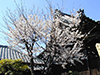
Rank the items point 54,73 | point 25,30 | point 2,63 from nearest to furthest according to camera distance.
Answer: point 2,63, point 25,30, point 54,73

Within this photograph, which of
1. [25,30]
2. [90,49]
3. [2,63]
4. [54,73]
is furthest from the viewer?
[54,73]

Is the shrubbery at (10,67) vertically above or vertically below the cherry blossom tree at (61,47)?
below

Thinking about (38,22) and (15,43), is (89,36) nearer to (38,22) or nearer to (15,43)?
(38,22)

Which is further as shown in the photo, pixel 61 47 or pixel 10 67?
pixel 61 47

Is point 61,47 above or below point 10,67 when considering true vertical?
above

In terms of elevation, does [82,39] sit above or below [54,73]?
above

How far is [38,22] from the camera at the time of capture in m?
7.59

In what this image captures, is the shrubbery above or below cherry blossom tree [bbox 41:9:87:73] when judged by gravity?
below

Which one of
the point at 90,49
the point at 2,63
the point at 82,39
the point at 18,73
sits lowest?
the point at 18,73

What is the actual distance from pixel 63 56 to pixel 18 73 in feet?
10.1

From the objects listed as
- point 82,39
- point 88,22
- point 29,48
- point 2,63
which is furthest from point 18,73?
point 88,22

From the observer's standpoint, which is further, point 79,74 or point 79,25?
point 79,25

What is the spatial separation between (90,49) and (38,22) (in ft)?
14.6

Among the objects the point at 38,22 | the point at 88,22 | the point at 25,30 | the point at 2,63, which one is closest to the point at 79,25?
the point at 88,22
